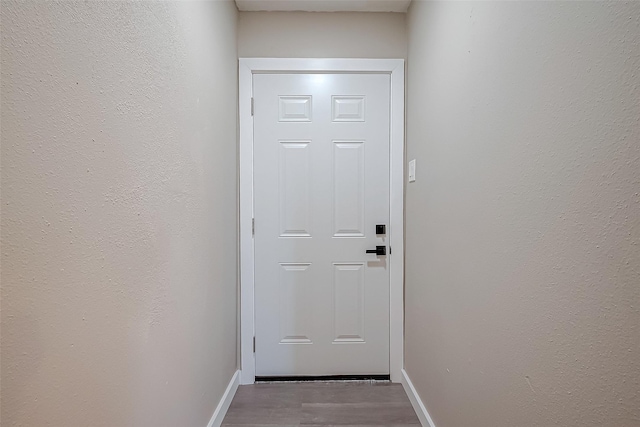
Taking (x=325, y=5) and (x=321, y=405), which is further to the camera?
(x=325, y=5)

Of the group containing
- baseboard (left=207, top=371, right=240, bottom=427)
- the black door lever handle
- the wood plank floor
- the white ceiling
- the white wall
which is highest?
the white ceiling

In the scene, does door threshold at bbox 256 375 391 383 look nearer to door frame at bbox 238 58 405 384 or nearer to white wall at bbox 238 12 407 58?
door frame at bbox 238 58 405 384

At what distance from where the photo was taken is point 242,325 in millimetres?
2258

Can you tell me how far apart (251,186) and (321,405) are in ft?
4.63

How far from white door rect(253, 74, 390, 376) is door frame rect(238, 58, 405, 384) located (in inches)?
1.6

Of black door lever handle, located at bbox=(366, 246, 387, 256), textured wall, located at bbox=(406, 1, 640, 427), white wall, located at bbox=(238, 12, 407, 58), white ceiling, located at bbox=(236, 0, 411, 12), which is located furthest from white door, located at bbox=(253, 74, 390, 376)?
textured wall, located at bbox=(406, 1, 640, 427)

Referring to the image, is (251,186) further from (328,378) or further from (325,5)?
(328,378)

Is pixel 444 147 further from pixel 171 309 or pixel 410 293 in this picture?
pixel 171 309

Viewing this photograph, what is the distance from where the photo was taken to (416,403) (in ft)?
6.32

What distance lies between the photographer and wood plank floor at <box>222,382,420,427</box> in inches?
73.5

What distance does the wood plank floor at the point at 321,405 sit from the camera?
187cm

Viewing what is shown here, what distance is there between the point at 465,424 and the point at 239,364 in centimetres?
146

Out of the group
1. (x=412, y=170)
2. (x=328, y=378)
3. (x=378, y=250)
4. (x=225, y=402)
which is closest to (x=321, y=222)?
(x=378, y=250)

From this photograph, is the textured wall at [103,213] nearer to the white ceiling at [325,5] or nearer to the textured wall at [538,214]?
the white ceiling at [325,5]
